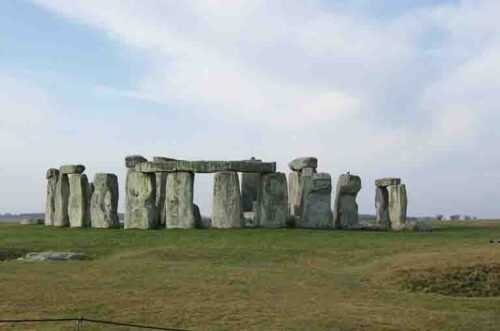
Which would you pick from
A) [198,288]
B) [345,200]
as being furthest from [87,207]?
[198,288]

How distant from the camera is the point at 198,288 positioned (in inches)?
625

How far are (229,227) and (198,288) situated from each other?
43.9 ft

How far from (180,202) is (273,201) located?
3.89 meters

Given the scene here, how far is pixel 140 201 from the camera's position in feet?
101

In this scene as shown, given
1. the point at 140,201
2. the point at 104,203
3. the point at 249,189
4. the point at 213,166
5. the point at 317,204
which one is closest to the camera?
the point at 213,166

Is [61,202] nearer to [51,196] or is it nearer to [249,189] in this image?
[51,196]

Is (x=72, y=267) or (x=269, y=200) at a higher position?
(x=269, y=200)

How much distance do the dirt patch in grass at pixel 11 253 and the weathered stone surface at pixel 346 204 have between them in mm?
13587

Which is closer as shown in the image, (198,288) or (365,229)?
(198,288)

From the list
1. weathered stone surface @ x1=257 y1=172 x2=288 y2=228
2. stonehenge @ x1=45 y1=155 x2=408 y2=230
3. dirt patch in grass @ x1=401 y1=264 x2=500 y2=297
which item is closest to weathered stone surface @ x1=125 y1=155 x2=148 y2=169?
stonehenge @ x1=45 y1=155 x2=408 y2=230

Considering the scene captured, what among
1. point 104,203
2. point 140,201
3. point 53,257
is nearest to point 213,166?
point 140,201

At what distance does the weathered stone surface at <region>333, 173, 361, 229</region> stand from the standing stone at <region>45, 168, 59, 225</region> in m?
13.4

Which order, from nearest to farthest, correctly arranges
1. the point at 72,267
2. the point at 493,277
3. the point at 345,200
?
1. the point at 493,277
2. the point at 72,267
3. the point at 345,200

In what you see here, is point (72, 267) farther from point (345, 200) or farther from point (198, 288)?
point (345, 200)
